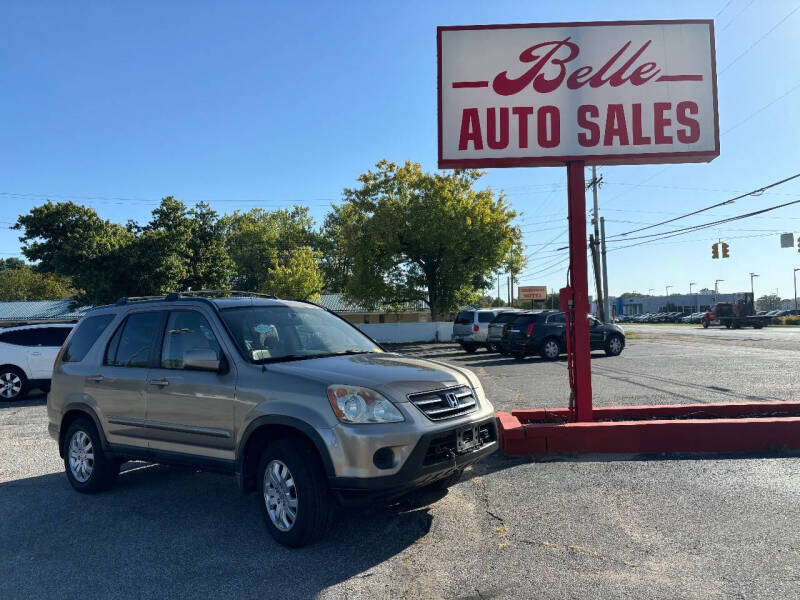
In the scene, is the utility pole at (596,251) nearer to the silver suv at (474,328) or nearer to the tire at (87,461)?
the silver suv at (474,328)

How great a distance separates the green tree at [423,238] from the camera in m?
33.5

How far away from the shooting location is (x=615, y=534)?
176 inches

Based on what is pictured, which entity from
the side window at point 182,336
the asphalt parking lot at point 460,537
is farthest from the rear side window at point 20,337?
the side window at point 182,336

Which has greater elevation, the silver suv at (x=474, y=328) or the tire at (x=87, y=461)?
the silver suv at (x=474, y=328)

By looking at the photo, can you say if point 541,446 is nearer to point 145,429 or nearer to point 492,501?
point 492,501

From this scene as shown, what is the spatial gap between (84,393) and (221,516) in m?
2.00

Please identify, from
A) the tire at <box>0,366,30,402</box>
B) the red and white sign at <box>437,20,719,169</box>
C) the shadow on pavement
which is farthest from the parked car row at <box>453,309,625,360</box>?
the shadow on pavement

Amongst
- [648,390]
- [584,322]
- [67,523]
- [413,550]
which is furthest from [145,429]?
[648,390]

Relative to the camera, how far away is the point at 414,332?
1389 inches

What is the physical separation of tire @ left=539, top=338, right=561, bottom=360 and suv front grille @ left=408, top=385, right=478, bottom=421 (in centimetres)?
1523

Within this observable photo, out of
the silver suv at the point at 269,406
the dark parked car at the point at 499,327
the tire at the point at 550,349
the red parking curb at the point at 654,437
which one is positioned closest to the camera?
the silver suv at the point at 269,406

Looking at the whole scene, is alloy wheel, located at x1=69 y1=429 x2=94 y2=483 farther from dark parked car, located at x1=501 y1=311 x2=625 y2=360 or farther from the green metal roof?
the green metal roof

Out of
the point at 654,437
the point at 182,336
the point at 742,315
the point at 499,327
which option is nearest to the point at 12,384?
the point at 182,336

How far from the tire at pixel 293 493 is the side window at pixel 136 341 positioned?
71.3 inches
